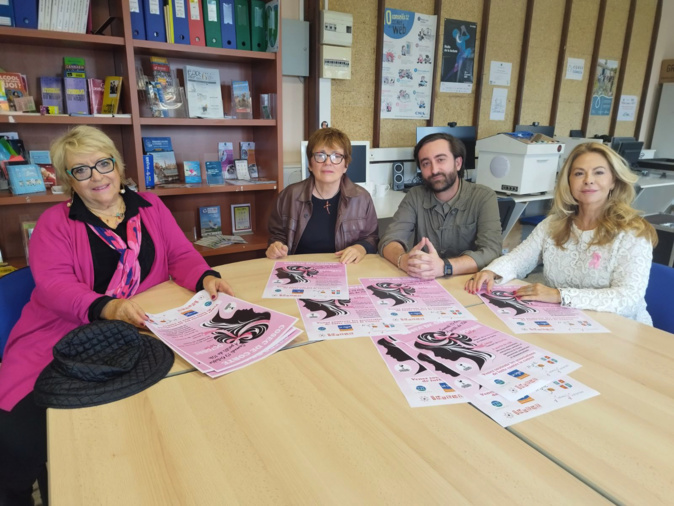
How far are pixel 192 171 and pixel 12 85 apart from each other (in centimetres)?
101

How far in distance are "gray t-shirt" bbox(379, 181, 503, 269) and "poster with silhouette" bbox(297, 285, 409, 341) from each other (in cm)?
63

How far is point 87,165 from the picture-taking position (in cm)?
154

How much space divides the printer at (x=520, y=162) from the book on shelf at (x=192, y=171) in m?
2.33

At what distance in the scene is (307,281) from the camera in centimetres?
168

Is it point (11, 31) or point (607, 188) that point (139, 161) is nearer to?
point (11, 31)

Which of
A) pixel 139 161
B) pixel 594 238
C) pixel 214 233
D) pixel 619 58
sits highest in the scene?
pixel 619 58

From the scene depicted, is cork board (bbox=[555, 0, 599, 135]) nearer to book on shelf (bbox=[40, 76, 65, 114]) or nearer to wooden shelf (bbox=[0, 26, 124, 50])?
wooden shelf (bbox=[0, 26, 124, 50])

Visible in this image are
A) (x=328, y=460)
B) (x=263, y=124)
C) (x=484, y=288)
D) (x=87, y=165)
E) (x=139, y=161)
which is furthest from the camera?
(x=263, y=124)

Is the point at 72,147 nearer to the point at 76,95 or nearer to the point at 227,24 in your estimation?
the point at 76,95

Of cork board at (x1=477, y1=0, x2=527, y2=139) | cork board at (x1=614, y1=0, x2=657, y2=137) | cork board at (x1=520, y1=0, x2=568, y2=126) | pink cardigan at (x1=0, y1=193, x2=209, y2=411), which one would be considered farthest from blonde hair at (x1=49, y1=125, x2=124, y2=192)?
cork board at (x1=614, y1=0, x2=657, y2=137)

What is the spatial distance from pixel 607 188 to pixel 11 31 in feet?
8.69

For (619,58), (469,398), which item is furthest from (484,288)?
(619,58)

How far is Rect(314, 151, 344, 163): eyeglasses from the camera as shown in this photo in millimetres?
2102

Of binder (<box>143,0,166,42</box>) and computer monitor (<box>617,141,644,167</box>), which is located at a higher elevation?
binder (<box>143,0,166,42</box>)
